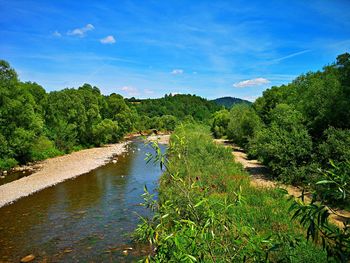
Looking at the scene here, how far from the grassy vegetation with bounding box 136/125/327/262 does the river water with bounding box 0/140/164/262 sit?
1657 mm

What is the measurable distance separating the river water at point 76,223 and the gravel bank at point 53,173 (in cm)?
108

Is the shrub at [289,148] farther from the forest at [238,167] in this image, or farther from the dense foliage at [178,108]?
the dense foliage at [178,108]

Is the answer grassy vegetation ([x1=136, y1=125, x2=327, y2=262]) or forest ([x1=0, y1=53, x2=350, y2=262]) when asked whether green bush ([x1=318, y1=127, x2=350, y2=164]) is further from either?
grassy vegetation ([x1=136, y1=125, x2=327, y2=262])

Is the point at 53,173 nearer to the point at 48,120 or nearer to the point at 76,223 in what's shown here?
the point at 76,223

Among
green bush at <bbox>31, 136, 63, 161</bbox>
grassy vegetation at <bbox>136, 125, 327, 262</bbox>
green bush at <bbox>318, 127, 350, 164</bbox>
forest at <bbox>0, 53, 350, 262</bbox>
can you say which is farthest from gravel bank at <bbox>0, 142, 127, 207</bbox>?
green bush at <bbox>318, 127, 350, 164</bbox>

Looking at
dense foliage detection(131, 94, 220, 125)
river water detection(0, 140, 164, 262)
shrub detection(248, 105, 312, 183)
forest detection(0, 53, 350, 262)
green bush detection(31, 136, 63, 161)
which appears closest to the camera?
forest detection(0, 53, 350, 262)

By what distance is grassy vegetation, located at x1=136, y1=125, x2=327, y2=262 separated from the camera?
325cm

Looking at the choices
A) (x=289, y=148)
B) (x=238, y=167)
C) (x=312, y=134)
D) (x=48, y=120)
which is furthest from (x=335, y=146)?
(x=48, y=120)

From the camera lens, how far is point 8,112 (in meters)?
29.2

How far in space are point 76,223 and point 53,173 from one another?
1403cm

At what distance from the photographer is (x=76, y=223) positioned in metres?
15.2

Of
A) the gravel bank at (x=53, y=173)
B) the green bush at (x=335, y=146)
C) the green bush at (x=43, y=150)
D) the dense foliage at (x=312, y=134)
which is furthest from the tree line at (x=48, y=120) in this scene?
the green bush at (x=335, y=146)

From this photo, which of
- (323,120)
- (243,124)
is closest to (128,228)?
(323,120)

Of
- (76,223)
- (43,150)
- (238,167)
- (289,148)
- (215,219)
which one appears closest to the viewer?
(215,219)
